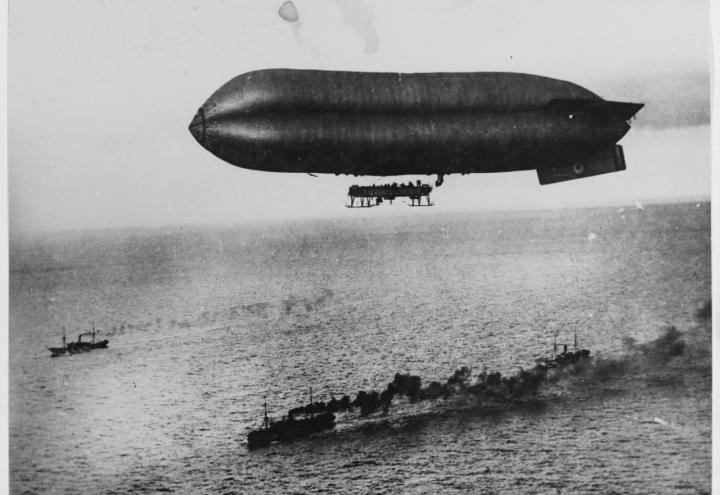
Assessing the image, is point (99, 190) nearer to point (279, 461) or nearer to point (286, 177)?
point (286, 177)

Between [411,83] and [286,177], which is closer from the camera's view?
[411,83]

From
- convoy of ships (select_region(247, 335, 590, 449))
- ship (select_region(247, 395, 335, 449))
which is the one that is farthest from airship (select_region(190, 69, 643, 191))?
convoy of ships (select_region(247, 335, 590, 449))

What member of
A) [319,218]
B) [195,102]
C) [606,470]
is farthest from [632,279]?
[195,102]

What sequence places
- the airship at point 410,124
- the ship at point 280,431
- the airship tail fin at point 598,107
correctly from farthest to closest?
the ship at point 280,431 → the airship tail fin at point 598,107 → the airship at point 410,124

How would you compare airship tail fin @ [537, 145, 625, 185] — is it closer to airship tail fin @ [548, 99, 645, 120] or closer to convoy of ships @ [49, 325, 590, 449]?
airship tail fin @ [548, 99, 645, 120]

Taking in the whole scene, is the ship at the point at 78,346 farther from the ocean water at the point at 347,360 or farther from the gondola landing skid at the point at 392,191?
the gondola landing skid at the point at 392,191

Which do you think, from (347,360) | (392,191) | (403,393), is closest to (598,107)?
(392,191)

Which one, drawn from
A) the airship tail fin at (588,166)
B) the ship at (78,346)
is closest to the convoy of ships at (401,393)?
the ship at (78,346)
